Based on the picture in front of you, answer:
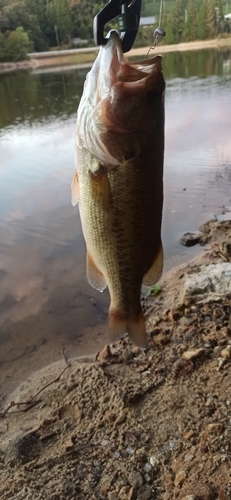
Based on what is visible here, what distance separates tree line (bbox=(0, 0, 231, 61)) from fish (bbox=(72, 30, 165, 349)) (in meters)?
46.8

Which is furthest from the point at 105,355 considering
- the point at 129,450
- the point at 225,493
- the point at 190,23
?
the point at 190,23

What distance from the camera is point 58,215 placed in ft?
31.8

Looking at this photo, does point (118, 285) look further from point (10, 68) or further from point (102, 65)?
point (10, 68)

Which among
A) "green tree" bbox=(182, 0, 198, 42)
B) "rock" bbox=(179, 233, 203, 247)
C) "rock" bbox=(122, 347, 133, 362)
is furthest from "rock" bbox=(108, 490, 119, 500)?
"green tree" bbox=(182, 0, 198, 42)

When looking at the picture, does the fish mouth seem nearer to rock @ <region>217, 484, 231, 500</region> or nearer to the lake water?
rock @ <region>217, 484, 231, 500</region>

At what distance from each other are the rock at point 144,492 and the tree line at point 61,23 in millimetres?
47076

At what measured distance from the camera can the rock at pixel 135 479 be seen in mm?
2879

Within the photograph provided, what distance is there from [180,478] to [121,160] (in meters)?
2.24

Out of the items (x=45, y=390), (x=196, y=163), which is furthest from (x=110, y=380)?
(x=196, y=163)

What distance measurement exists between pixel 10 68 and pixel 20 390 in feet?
170

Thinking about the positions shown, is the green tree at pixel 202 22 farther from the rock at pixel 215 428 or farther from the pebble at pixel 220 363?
the rock at pixel 215 428

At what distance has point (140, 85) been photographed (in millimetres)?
1665

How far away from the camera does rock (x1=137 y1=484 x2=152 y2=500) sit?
279 centimetres

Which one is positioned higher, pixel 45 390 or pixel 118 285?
pixel 118 285
